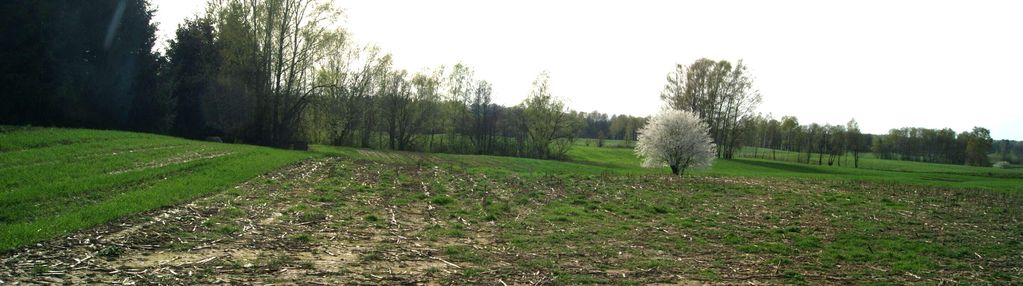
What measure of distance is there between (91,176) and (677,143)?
24.1m

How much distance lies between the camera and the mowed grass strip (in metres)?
8.87

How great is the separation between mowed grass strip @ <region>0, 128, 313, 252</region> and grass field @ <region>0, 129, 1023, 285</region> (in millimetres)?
62

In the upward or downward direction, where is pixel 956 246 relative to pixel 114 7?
downward

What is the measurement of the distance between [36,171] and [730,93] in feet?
192

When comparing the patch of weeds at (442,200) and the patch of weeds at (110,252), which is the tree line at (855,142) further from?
the patch of weeds at (110,252)

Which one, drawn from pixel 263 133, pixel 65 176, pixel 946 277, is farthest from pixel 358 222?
pixel 263 133

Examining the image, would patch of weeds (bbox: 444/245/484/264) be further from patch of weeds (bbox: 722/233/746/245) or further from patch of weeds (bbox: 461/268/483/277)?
patch of weeds (bbox: 722/233/746/245)

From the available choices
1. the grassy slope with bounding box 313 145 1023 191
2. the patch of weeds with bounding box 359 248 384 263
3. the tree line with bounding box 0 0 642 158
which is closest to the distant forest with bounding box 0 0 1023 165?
the tree line with bounding box 0 0 642 158

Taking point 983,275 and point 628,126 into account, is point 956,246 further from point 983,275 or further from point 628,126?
point 628,126

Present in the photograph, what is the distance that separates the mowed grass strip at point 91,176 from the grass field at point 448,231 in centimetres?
6

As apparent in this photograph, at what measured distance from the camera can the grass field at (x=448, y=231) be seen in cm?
726

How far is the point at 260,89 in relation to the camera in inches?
1487

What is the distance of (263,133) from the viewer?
125 ft

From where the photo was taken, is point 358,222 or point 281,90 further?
point 281,90
